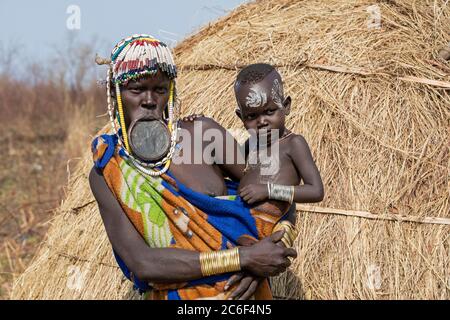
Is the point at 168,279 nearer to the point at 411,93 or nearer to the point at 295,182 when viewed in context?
the point at 295,182

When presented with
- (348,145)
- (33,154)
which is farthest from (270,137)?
(33,154)

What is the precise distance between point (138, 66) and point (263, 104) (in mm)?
522

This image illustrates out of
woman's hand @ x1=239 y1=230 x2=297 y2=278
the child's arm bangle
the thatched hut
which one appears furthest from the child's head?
the thatched hut

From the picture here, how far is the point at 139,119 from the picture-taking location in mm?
2523

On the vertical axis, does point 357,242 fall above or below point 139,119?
below

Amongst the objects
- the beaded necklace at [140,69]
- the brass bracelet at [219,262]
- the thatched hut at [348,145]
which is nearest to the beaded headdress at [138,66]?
the beaded necklace at [140,69]

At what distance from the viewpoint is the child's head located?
277 centimetres

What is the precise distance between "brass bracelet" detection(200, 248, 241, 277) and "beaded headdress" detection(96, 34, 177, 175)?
1.14ft

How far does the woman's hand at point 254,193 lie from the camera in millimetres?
2543

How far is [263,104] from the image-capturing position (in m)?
2.77

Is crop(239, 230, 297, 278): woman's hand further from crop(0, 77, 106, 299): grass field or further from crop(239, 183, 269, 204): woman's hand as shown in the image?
crop(0, 77, 106, 299): grass field

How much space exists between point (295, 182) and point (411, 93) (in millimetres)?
1584
